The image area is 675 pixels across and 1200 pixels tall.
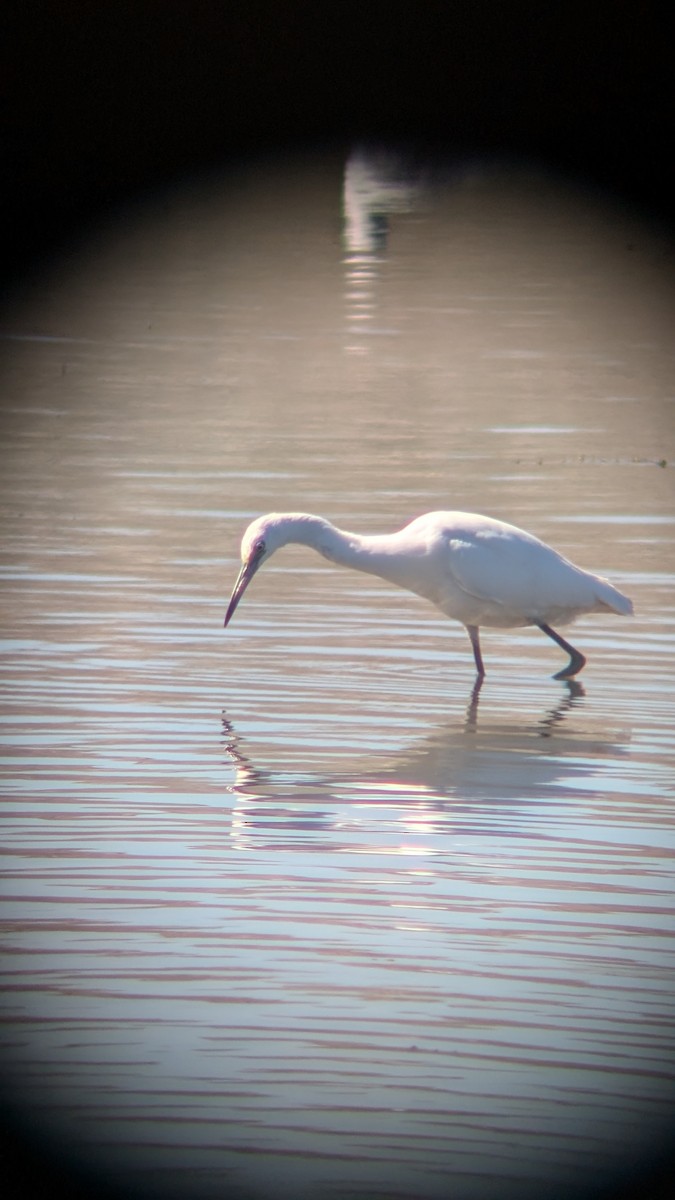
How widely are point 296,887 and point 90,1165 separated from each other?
1.27 m

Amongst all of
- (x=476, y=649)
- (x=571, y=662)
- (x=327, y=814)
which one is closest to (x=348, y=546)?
(x=476, y=649)

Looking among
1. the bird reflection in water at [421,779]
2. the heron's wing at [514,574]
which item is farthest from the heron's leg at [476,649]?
the bird reflection in water at [421,779]

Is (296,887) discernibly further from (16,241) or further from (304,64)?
(16,241)

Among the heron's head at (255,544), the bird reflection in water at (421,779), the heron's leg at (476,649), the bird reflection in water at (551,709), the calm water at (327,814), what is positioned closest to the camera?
the calm water at (327,814)

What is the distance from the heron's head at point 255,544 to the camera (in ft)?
22.4

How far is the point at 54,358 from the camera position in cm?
1484

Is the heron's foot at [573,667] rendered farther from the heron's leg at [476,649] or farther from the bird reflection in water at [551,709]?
the heron's leg at [476,649]

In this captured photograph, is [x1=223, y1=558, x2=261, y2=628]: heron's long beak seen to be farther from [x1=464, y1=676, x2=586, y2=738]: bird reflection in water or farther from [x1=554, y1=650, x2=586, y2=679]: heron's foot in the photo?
[x1=554, y1=650, x2=586, y2=679]: heron's foot

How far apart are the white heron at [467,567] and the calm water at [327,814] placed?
225 millimetres

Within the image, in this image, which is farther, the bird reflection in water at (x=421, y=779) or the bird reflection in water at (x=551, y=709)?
the bird reflection in water at (x=551, y=709)

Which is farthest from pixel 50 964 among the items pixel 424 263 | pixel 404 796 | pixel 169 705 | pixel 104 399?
pixel 424 263

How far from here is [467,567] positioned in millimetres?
6766

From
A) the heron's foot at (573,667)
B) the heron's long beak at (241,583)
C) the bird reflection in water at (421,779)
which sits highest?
the heron's long beak at (241,583)

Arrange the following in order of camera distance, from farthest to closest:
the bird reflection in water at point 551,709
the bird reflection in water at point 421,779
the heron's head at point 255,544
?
the heron's head at point 255,544, the bird reflection in water at point 551,709, the bird reflection in water at point 421,779
